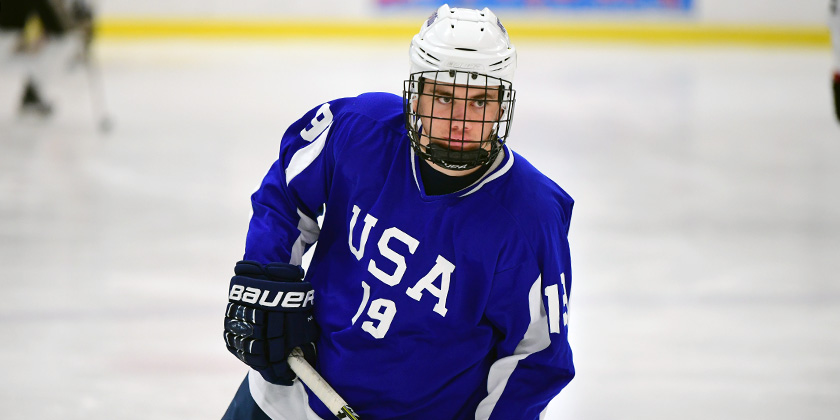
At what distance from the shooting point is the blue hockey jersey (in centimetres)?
149

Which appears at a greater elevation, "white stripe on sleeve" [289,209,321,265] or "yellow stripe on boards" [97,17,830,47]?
"white stripe on sleeve" [289,209,321,265]

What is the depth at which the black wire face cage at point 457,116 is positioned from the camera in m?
1.48

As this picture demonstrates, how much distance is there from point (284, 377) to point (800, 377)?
1.86 meters

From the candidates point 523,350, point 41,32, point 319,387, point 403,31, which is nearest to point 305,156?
point 319,387

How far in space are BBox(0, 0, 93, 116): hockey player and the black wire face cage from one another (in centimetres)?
546

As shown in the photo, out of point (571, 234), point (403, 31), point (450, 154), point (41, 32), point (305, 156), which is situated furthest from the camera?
point (403, 31)

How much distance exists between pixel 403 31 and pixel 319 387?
342 inches

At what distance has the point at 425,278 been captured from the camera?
152 centimetres

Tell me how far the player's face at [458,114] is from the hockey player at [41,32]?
5470mm

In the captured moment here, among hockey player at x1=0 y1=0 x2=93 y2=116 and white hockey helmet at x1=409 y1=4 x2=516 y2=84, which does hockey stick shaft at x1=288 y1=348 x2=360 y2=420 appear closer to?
white hockey helmet at x1=409 y1=4 x2=516 y2=84

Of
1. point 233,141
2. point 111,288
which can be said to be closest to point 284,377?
point 111,288

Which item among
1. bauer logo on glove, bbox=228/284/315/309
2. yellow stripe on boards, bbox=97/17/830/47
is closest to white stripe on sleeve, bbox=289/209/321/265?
bauer logo on glove, bbox=228/284/315/309

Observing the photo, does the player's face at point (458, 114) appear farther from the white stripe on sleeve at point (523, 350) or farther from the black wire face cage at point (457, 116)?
the white stripe on sleeve at point (523, 350)

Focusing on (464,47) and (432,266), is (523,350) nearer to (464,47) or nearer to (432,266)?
(432,266)
